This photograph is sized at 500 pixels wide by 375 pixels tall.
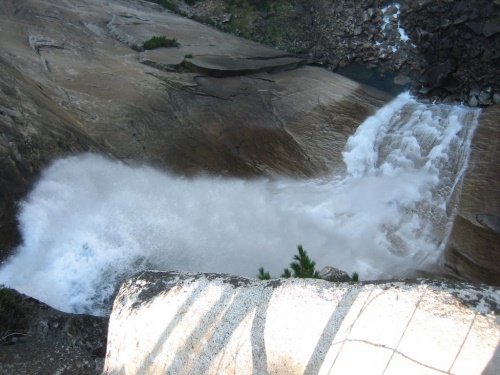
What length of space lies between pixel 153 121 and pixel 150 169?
1615 millimetres

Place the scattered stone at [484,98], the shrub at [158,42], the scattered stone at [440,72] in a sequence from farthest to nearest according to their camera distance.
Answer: the scattered stone at [440,72]
the scattered stone at [484,98]
the shrub at [158,42]

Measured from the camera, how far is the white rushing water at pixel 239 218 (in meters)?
8.61

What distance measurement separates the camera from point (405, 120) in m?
15.8

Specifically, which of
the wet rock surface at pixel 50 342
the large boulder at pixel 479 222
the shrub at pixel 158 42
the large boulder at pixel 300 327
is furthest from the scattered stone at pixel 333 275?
the shrub at pixel 158 42

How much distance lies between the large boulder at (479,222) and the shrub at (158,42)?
1027 centimetres

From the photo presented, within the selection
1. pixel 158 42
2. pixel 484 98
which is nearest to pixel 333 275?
pixel 158 42

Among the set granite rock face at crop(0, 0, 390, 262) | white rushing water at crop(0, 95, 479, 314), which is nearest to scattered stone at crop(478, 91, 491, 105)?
white rushing water at crop(0, 95, 479, 314)

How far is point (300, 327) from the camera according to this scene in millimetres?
4574

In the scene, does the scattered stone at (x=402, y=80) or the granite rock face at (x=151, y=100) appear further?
the scattered stone at (x=402, y=80)

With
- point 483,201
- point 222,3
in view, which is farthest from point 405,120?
point 222,3

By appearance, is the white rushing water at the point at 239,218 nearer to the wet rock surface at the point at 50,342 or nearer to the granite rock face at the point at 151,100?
the granite rock face at the point at 151,100

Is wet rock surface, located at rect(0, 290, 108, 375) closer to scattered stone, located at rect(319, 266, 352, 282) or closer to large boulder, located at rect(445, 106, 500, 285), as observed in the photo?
scattered stone, located at rect(319, 266, 352, 282)

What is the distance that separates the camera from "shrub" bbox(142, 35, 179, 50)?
1588 centimetres

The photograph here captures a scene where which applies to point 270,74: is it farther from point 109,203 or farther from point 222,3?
point 109,203
